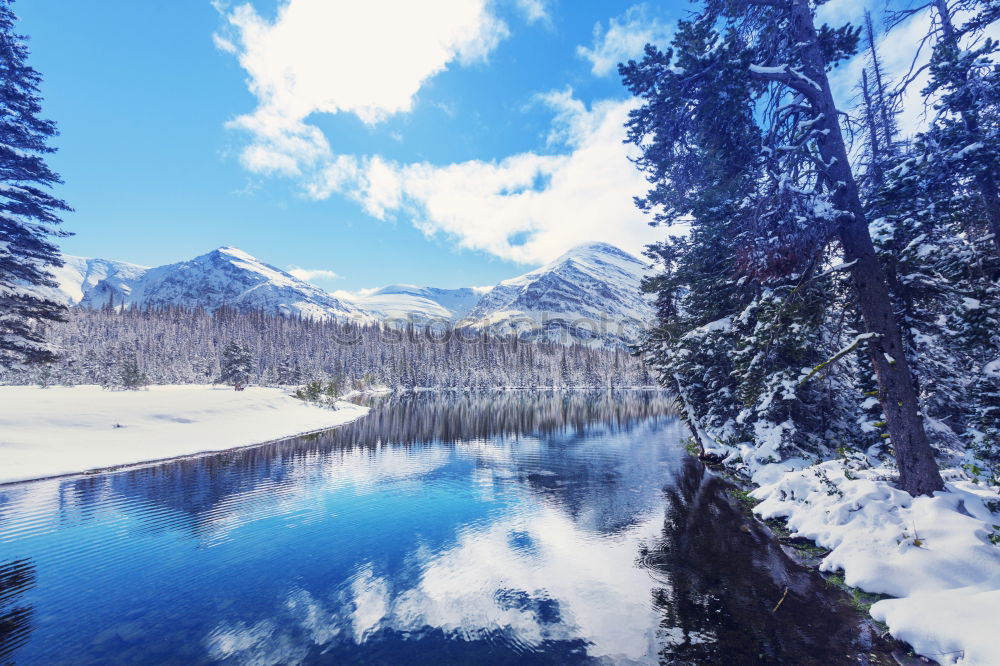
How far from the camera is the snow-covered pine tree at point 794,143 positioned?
10.1 metres

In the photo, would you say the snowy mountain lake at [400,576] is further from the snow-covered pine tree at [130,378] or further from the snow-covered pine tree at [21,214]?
the snow-covered pine tree at [130,378]

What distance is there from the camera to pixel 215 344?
455 ft

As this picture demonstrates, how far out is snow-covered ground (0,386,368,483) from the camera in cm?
2381

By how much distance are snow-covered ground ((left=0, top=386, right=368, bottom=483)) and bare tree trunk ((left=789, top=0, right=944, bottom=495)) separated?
36930 millimetres

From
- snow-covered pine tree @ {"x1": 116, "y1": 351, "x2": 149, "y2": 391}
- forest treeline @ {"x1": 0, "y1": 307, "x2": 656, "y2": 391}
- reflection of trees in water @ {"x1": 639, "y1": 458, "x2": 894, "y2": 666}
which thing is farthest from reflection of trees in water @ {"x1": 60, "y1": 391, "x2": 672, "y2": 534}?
forest treeline @ {"x1": 0, "y1": 307, "x2": 656, "y2": 391}

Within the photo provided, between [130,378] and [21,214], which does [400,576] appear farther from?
[130,378]

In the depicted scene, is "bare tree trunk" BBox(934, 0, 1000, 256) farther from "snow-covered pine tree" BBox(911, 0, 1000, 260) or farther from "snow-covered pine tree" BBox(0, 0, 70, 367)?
"snow-covered pine tree" BBox(0, 0, 70, 367)

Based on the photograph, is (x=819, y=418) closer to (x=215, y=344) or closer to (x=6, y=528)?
(x=6, y=528)

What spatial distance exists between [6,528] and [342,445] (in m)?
22.3

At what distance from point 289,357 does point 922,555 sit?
154 metres

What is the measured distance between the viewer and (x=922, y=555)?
8539 mm

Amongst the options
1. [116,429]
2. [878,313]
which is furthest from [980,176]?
[116,429]

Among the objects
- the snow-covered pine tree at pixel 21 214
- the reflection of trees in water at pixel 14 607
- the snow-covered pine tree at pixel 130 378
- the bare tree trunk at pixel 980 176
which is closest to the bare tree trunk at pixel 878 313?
the bare tree trunk at pixel 980 176

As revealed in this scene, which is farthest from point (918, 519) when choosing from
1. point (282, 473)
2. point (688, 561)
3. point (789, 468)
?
point (282, 473)
